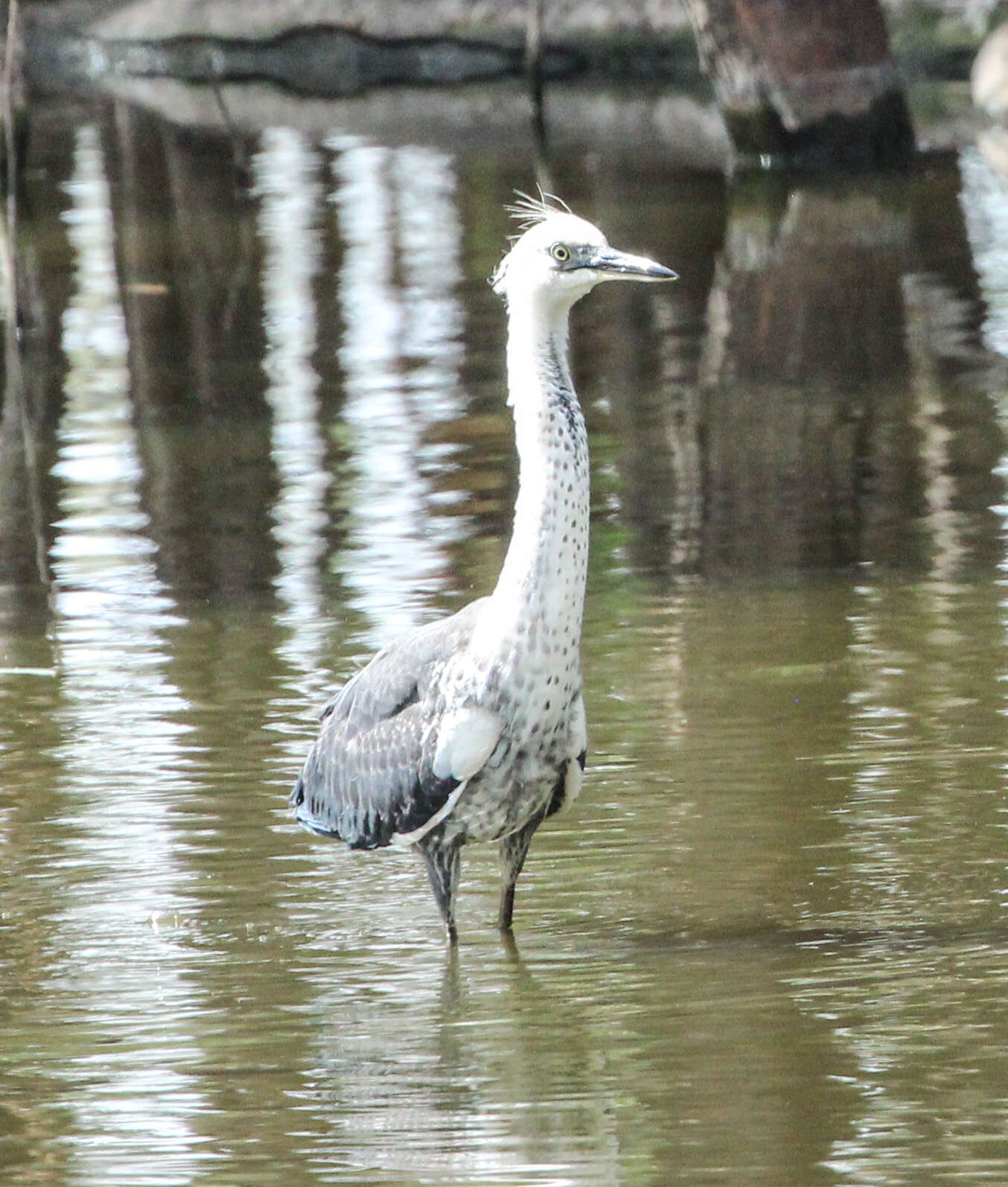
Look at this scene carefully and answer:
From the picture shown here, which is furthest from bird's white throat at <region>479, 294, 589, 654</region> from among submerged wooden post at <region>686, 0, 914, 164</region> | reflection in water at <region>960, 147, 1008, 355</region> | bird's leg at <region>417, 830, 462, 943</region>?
submerged wooden post at <region>686, 0, 914, 164</region>

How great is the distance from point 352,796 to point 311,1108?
118 centimetres

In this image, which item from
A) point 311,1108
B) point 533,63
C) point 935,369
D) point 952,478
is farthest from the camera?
point 533,63

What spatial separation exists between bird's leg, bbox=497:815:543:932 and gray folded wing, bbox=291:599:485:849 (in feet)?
0.90

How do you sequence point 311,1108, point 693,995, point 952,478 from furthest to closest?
point 952,478
point 693,995
point 311,1108

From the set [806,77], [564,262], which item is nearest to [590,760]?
[564,262]

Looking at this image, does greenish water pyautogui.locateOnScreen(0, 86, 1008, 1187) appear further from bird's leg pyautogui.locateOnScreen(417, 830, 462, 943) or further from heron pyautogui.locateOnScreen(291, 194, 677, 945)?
heron pyautogui.locateOnScreen(291, 194, 677, 945)

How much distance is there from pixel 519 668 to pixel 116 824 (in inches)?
75.7

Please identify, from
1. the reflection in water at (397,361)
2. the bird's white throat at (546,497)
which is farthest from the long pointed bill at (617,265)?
the reflection in water at (397,361)

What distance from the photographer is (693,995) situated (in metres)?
5.73

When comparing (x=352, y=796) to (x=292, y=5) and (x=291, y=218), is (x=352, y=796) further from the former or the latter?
(x=292, y=5)

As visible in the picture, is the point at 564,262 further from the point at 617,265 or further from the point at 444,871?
the point at 444,871

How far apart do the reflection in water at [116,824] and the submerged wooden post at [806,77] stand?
10.3m

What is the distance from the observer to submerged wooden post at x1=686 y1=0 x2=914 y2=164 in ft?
71.3

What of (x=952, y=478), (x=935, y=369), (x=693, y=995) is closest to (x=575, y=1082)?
(x=693, y=995)
